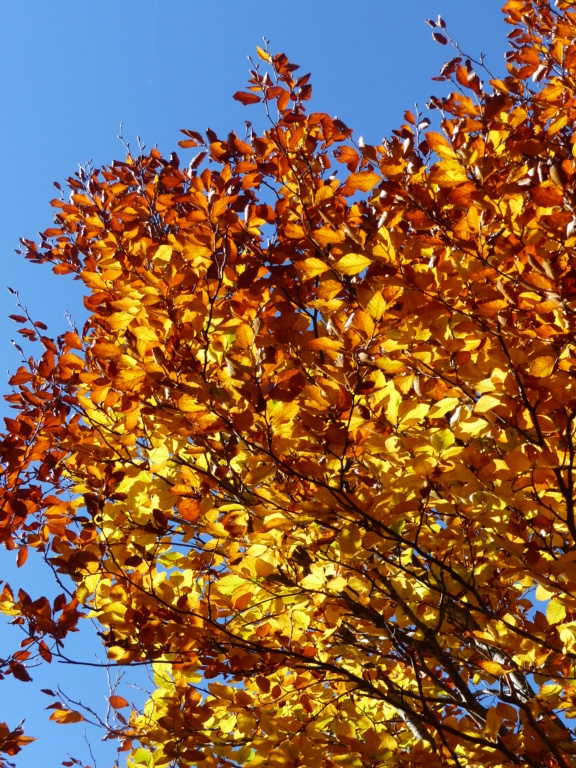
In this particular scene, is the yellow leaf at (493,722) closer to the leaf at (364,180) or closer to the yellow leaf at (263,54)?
the leaf at (364,180)

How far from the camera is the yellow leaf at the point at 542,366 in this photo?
1.65 m

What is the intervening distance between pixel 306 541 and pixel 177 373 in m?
0.70

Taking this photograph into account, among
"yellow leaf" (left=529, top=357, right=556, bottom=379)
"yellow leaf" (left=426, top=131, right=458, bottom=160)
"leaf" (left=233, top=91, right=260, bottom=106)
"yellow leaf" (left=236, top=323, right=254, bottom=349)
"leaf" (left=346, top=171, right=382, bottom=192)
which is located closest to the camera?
"yellow leaf" (left=236, top=323, right=254, bottom=349)

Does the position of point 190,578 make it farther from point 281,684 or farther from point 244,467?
point 281,684

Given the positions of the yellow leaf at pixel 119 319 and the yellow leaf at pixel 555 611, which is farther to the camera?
the yellow leaf at pixel 555 611

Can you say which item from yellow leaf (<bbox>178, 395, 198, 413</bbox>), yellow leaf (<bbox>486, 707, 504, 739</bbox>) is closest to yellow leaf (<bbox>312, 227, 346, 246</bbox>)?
yellow leaf (<bbox>178, 395, 198, 413</bbox>)

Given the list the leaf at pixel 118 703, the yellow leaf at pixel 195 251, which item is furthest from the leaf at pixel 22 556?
the yellow leaf at pixel 195 251

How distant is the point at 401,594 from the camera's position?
232 cm

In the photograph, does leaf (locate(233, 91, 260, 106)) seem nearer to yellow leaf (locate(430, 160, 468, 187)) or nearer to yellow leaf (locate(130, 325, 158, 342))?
yellow leaf (locate(430, 160, 468, 187))

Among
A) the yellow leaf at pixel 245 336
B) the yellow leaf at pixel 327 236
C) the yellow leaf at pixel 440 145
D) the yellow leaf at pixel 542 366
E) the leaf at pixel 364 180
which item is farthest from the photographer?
the leaf at pixel 364 180

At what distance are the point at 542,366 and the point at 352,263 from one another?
0.59m

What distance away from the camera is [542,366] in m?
1.66

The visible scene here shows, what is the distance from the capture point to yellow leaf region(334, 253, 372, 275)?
1.72 meters

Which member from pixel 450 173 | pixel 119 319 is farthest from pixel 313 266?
pixel 119 319
